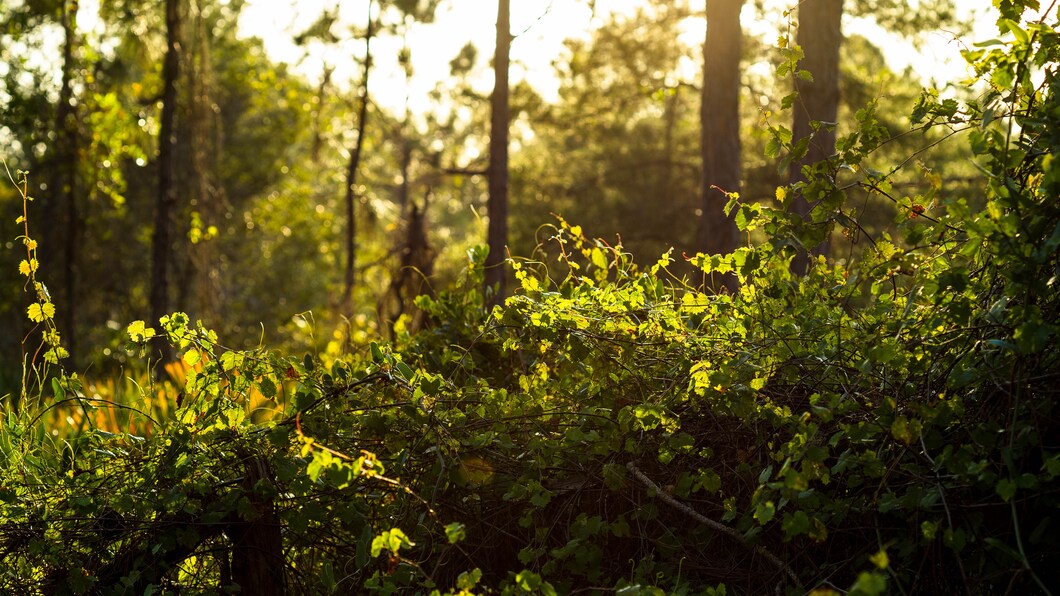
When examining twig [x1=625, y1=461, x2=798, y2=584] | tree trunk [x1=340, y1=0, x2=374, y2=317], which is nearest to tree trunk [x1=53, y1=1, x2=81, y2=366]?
tree trunk [x1=340, y1=0, x2=374, y2=317]

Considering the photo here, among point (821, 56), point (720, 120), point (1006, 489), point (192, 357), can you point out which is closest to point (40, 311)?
point (192, 357)

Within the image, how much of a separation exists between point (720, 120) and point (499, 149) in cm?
251

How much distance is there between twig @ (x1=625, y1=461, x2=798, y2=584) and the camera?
126 inches

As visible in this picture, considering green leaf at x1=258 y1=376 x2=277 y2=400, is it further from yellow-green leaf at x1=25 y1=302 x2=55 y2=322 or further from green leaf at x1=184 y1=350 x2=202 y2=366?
yellow-green leaf at x1=25 y1=302 x2=55 y2=322

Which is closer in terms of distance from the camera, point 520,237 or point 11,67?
point 11,67

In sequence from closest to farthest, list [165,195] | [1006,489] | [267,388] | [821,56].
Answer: [1006,489], [267,388], [821,56], [165,195]

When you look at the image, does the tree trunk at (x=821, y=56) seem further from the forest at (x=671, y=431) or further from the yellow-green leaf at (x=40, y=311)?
the yellow-green leaf at (x=40, y=311)

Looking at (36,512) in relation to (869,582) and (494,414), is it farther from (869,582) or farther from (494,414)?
(869,582)

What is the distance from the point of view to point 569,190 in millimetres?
21391

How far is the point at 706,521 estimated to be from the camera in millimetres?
3365

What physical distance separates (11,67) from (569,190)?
→ 10.8m

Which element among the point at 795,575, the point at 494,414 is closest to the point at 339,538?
the point at 494,414

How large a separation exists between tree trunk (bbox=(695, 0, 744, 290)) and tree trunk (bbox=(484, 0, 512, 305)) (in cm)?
220

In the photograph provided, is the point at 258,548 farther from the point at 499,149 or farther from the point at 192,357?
the point at 499,149
